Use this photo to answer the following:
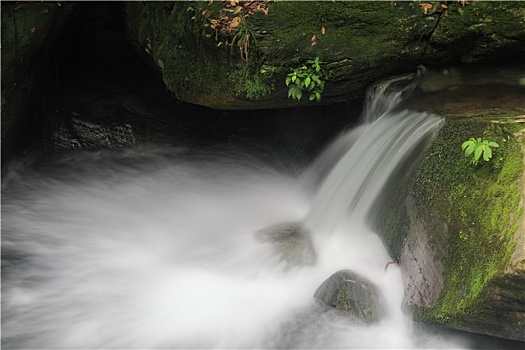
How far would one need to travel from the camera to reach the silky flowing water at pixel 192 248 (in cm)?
426

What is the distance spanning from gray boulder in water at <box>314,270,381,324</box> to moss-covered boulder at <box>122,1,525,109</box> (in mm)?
2050

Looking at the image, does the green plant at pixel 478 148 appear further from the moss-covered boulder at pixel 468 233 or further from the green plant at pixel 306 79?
the green plant at pixel 306 79

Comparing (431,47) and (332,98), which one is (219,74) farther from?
(431,47)

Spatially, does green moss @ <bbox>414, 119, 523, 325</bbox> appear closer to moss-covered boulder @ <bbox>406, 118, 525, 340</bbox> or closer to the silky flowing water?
moss-covered boulder @ <bbox>406, 118, 525, 340</bbox>

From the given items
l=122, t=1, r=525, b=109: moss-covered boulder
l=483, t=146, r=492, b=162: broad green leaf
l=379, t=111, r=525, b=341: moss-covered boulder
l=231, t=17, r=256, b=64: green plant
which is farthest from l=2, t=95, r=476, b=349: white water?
l=231, t=17, r=256, b=64: green plant

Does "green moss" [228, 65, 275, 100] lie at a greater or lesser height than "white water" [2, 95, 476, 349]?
greater

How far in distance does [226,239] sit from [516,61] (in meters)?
3.52

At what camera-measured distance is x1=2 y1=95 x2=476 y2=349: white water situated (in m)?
4.26

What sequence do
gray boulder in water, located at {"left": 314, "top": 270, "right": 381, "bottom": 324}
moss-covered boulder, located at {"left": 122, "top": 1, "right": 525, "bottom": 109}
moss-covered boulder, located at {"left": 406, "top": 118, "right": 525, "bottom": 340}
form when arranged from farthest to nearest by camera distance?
moss-covered boulder, located at {"left": 122, "top": 1, "right": 525, "bottom": 109} < gray boulder in water, located at {"left": 314, "top": 270, "right": 381, "bottom": 324} < moss-covered boulder, located at {"left": 406, "top": 118, "right": 525, "bottom": 340}

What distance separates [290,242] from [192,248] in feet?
3.57

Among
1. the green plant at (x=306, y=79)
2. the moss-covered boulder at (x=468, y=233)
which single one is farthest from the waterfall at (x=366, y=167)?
the green plant at (x=306, y=79)

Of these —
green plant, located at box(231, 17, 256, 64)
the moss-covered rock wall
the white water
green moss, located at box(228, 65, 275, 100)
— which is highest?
green plant, located at box(231, 17, 256, 64)

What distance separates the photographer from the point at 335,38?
4965 mm

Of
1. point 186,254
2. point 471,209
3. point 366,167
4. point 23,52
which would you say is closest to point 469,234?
point 471,209
